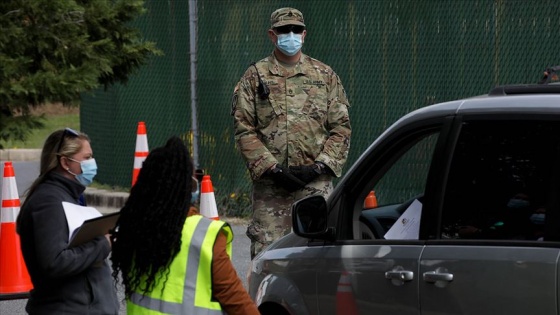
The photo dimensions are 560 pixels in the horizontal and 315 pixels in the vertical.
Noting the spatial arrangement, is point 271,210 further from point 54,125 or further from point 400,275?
point 54,125

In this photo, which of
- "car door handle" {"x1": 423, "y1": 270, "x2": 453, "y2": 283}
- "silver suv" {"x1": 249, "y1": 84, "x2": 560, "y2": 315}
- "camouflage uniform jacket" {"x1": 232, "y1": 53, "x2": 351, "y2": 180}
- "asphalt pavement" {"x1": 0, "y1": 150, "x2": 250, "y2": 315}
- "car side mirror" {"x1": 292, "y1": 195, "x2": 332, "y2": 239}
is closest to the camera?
"silver suv" {"x1": 249, "y1": 84, "x2": 560, "y2": 315}

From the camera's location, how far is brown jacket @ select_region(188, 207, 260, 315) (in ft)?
14.6

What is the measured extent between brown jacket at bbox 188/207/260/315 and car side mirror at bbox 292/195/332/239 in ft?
3.67

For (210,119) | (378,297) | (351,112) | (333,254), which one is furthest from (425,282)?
(210,119)

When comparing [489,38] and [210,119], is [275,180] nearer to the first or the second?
[489,38]

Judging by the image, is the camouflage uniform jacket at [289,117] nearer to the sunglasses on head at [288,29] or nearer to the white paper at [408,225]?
the sunglasses on head at [288,29]

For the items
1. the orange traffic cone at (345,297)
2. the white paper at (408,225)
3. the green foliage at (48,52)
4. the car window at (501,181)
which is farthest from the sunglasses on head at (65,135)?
the green foliage at (48,52)

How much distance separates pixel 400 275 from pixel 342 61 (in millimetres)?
7806

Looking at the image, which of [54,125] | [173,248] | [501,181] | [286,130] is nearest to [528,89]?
[501,181]

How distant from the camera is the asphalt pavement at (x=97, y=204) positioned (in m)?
9.78

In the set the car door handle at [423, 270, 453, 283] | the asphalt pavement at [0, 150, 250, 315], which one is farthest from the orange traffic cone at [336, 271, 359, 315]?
the asphalt pavement at [0, 150, 250, 315]

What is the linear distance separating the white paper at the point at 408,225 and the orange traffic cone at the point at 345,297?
10.2 inches

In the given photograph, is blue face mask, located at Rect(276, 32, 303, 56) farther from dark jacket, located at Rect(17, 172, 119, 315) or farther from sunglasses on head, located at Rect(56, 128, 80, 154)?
dark jacket, located at Rect(17, 172, 119, 315)

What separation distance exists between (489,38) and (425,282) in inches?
271
